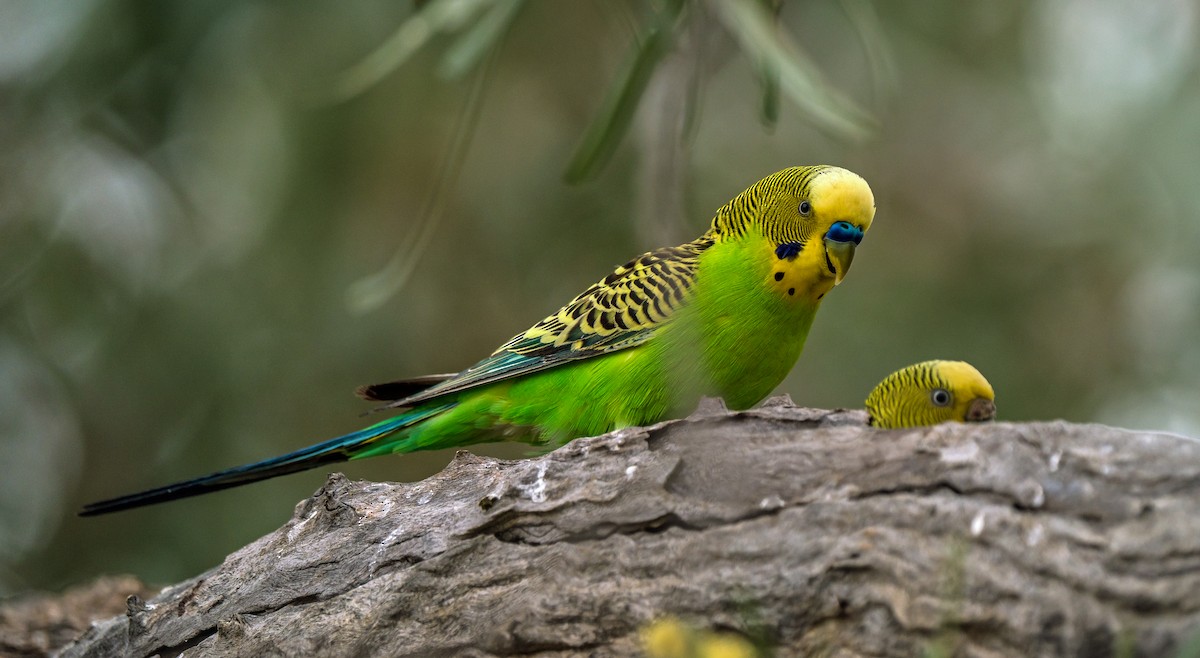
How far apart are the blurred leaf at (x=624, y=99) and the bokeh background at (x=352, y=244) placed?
1790 millimetres

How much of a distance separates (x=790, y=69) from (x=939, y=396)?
1273mm

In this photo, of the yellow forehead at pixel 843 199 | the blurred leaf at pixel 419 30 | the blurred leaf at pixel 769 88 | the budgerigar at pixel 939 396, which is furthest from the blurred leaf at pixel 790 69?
the budgerigar at pixel 939 396

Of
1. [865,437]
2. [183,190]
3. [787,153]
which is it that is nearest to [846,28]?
[787,153]

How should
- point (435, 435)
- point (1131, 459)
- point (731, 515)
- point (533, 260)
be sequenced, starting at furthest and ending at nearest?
point (533, 260), point (435, 435), point (731, 515), point (1131, 459)

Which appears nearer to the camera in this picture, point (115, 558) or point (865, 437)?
point (865, 437)

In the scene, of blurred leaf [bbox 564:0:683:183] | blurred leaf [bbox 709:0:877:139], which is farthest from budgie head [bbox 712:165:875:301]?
blurred leaf [bbox 564:0:683:183]

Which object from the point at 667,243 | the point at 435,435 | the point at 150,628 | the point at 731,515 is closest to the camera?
the point at 731,515

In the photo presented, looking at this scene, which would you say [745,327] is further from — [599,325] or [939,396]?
[939,396]

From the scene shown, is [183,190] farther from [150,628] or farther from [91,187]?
[150,628]

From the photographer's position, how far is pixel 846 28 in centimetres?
673

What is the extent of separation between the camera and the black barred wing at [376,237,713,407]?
331 cm

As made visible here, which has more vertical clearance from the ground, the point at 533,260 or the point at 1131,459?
the point at 533,260

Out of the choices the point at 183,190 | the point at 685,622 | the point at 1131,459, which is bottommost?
the point at 685,622

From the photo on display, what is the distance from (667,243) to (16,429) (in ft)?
12.7
